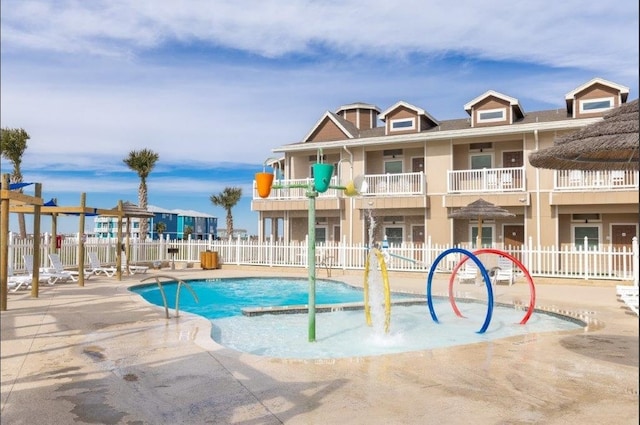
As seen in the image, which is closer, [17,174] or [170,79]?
[170,79]

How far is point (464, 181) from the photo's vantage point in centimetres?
2172

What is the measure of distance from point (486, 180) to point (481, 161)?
7.56ft

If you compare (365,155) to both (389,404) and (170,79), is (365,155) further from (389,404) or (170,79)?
(389,404)

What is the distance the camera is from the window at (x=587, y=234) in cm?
2072

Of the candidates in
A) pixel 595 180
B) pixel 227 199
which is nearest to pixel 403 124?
pixel 595 180

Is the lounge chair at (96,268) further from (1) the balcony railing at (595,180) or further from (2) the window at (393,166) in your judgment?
(1) the balcony railing at (595,180)

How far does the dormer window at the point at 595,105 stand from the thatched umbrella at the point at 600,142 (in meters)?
16.6

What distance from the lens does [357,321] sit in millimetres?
10195

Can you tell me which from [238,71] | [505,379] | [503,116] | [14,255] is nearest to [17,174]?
[14,255]

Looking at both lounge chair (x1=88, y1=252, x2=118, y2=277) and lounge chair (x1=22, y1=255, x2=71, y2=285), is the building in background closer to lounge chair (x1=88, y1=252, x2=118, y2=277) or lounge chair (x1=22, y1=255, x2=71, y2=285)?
lounge chair (x1=88, y1=252, x2=118, y2=277)

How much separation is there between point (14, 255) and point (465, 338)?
14.6 meters

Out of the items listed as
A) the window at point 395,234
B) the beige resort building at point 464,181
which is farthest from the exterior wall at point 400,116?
the window at point 395,234

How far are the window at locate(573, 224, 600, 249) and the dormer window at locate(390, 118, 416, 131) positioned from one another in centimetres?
879

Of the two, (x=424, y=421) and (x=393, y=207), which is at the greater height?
(x=393, y=207)
